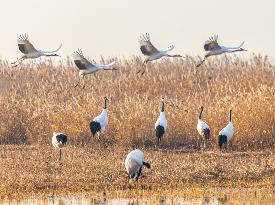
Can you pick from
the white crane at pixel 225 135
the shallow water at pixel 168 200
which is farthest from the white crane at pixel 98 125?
the shallow water at pixel 168 200

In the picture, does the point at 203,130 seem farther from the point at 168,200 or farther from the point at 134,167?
the point at 168,200

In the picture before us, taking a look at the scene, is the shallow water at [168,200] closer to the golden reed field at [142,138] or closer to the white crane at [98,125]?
the golden reed field at [142,138]

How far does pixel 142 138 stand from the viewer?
1736 centimetres

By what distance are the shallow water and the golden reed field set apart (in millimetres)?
659

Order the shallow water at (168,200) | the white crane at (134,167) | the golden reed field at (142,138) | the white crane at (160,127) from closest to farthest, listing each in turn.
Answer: the shallow water at (168,200) < the white crane at (134,167) < the golden reed field at (142,138) < the white crane at (160,127)

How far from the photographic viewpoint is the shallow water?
433 inches

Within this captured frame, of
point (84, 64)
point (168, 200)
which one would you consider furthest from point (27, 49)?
point (168, 200)

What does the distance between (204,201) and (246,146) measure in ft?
18.6

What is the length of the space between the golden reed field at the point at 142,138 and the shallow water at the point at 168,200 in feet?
2.16

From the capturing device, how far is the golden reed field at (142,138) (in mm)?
13102

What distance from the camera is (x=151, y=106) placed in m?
18.8

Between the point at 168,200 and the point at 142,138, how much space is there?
626 cm

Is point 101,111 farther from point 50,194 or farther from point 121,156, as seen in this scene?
point 50,194

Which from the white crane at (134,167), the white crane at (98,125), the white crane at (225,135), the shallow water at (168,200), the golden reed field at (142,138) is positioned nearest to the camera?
the shallow water at (168,200)
